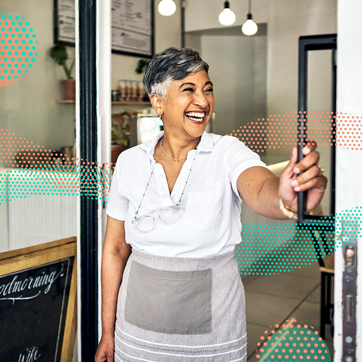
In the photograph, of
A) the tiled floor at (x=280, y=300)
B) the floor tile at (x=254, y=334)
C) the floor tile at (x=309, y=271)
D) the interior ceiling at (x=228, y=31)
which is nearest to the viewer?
the floor tile at (x=254, y=334)

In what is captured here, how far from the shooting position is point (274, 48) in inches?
210

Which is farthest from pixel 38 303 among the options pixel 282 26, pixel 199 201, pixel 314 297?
pixel 282 26

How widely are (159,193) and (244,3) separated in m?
4.58

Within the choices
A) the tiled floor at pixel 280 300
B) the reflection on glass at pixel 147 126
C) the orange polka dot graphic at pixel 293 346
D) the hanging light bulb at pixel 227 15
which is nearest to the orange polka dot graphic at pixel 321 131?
the orange polka dot graphic at pixel 293 346

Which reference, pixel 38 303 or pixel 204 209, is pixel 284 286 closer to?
pixel 38 303

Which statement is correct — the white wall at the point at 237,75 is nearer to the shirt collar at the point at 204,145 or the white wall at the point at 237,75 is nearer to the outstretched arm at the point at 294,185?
the shirt collar at the point at 204,145

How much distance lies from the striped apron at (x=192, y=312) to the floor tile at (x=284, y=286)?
7.28 feet

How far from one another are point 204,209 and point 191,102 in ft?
1.07

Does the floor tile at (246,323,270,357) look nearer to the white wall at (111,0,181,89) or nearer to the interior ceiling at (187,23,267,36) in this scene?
the white wall at (111,0,181,89)

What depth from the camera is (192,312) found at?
1.31m

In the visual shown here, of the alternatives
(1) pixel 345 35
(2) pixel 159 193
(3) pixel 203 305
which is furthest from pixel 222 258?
(1) pixel 345 35

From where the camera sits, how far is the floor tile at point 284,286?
3475 mm

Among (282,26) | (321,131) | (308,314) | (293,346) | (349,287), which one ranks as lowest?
(308,314)

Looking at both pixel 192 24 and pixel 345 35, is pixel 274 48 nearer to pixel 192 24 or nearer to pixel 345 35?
pixel 192 24
